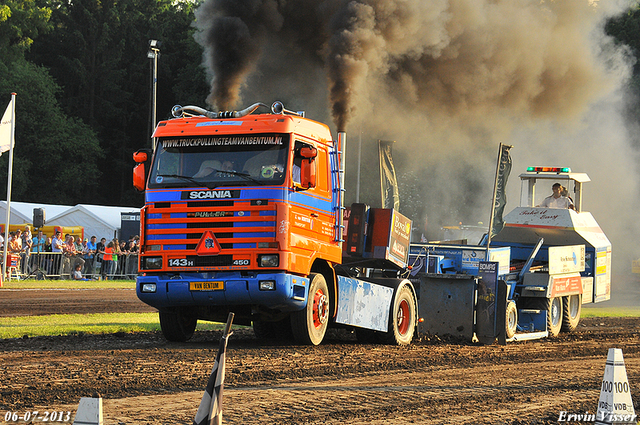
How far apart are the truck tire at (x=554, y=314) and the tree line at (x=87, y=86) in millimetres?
40341

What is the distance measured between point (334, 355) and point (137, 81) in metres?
54.9

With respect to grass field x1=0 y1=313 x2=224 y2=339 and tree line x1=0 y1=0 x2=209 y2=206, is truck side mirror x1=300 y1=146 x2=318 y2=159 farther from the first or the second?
tree line x1=0 y1=0 x2=209 y2=206

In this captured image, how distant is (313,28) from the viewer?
16.9m

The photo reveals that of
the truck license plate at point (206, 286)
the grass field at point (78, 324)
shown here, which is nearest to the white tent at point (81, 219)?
the grass field at point (78, 324)

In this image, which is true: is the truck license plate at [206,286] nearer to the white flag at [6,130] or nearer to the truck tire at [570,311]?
the truck tire at [570,311]

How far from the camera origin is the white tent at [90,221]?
116 feet

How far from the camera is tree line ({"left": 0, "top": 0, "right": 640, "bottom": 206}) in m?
55.4

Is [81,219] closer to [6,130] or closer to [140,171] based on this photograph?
[6,130]

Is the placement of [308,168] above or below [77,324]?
above

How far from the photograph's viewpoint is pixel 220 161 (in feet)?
36.0

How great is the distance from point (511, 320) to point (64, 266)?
63.6ft

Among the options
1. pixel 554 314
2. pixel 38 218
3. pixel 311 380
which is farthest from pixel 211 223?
pixel 38 218

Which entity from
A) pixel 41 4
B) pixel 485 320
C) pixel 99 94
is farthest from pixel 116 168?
pixel 485 320

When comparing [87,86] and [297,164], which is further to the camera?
[87,86]
